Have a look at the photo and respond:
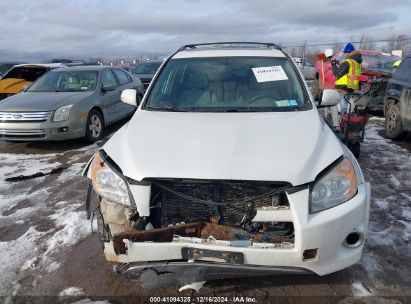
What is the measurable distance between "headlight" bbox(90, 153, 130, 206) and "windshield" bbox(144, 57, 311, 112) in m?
1.04

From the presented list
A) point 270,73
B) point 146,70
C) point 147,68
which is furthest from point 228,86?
point 147,68

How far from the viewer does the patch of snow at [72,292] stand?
9.22 feet

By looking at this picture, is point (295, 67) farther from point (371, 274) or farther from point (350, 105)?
point (350, 105)

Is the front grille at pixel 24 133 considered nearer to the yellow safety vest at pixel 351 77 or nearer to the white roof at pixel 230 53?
the white roof at pixel 230 53

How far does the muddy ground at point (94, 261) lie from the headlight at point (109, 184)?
80cm

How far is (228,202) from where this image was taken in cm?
245

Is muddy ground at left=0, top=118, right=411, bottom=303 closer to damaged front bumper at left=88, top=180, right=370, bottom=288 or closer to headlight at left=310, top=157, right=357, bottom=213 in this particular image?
damaged front bumper at left=88, top=180, right=370, bottom=288

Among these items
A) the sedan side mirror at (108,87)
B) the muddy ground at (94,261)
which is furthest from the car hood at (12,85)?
the muddy ground at (94,261)

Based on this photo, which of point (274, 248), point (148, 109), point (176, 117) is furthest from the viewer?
point (148, 109)

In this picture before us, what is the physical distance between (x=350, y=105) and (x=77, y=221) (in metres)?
4.47

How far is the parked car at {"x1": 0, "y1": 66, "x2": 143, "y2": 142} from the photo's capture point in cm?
672

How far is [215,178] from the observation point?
2305mm

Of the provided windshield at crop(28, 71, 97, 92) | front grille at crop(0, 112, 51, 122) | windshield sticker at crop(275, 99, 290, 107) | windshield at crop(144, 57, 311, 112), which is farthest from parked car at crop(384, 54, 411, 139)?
front grille at crop(0, 112, 51, 122)

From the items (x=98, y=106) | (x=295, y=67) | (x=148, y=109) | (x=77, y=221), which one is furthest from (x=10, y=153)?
(x=295, y=67)
